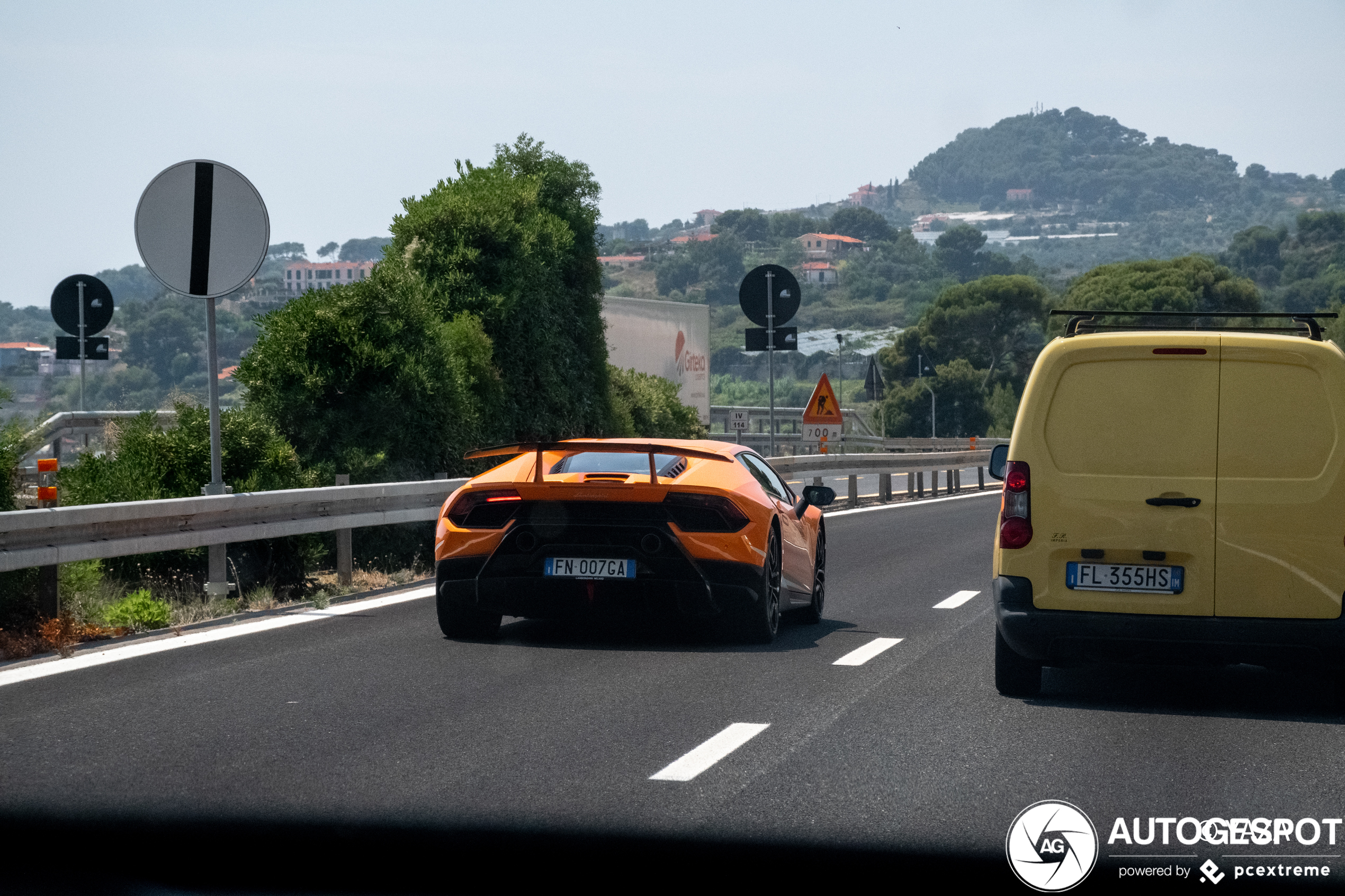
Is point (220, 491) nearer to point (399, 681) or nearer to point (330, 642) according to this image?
point (330, 642)

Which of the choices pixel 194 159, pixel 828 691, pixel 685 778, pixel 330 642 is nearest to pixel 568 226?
pixel 194 159

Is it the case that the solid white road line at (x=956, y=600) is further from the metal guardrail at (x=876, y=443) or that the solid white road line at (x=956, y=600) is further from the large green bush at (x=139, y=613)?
the metal guardrail at (x=876, y=443)

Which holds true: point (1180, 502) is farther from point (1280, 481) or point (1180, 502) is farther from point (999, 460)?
point (999, 460)

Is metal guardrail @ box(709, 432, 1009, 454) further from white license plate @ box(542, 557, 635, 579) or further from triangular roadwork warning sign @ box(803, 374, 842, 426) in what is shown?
white license plate @ box(542, 557, 635, 579)

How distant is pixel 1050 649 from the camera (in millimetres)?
7926

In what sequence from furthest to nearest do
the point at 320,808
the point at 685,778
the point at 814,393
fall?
the point at 814,393, the point at 685,778, the point at 320,808

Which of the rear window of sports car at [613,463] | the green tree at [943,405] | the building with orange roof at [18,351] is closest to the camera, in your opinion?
the rear window of sports car at [613,463]

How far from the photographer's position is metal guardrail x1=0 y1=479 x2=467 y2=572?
31.1ft

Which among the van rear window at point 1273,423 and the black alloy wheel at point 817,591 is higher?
the van rear window at point 1273,423

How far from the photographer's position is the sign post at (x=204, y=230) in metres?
11.6

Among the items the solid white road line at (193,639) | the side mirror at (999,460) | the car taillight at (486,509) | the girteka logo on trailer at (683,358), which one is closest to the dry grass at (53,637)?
the solid white road line at (193,639)

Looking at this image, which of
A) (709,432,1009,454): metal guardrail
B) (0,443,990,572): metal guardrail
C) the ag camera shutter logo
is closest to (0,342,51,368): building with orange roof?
(709,432,1009,454): metal guardrail

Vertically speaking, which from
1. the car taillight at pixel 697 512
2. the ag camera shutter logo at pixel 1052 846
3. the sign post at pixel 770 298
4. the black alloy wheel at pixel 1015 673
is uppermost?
the sign post at pixel 770 298

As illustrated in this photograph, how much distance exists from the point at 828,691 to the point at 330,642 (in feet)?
10.8
